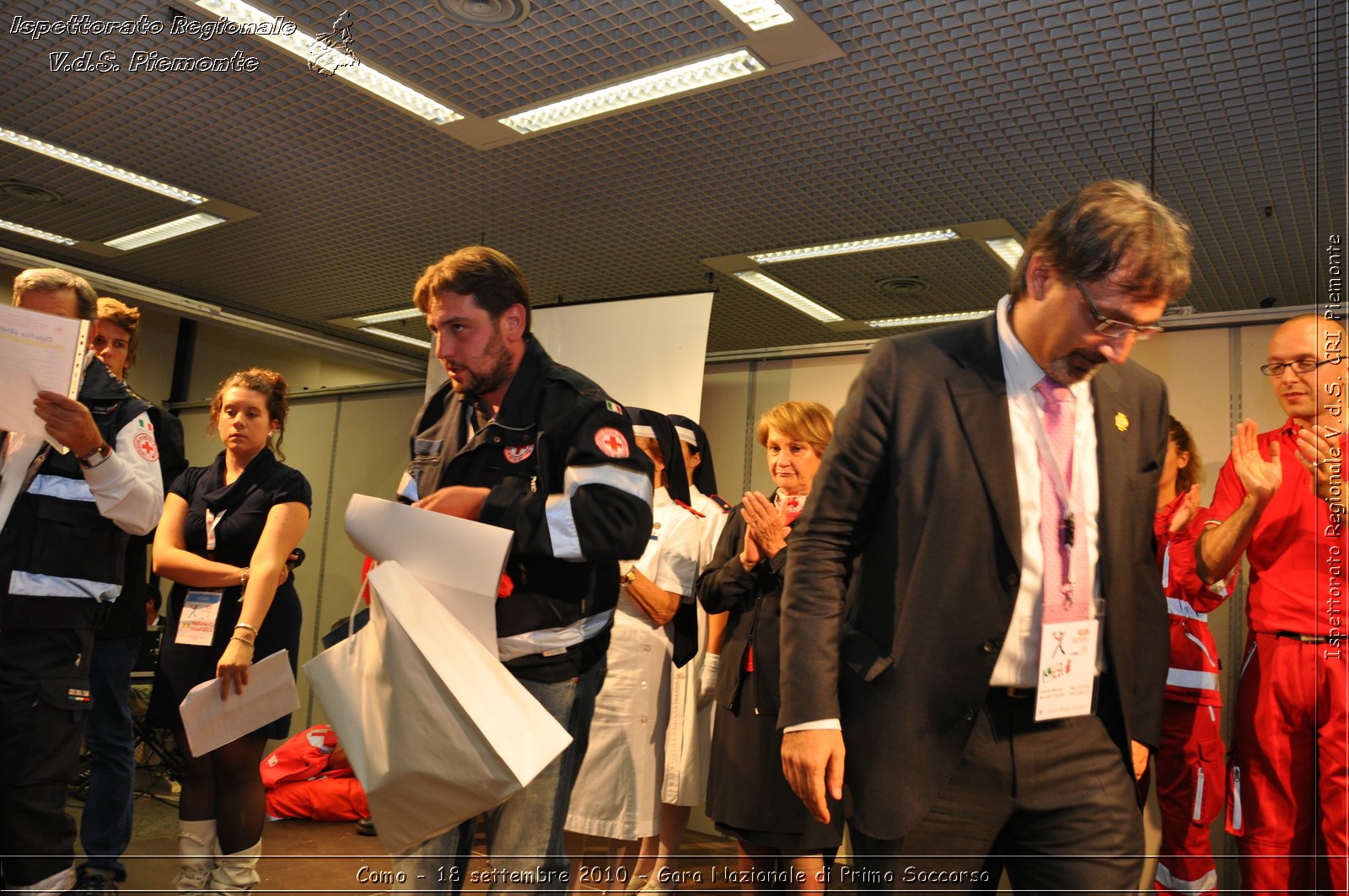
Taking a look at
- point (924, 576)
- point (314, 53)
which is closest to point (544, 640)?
point (924, 576)

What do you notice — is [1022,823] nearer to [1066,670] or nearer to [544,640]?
[1066,670]

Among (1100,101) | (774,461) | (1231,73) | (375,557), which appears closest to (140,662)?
(774,461)

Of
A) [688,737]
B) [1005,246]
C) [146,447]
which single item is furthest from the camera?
[1005,246]

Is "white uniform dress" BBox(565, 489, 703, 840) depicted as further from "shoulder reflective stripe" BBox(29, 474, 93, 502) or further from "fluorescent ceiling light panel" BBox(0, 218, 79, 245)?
"fluorescent ceiling light panel" BBox(0, 218, 79, 245)

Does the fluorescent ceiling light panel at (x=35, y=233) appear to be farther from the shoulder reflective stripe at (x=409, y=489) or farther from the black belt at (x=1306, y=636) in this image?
the black belt at (x=1306, y=636)

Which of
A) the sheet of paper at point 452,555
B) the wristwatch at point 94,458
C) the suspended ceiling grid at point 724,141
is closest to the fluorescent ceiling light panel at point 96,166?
the suspended ceiling grid at point 724,141

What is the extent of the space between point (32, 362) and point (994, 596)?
2230mm

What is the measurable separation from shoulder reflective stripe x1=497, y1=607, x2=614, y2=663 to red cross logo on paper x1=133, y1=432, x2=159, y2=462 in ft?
4.60

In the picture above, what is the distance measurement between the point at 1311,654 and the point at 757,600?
63.7 inches

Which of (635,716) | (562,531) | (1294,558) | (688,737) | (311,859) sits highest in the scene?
(1294,558)

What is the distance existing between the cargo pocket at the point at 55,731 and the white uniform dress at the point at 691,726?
194 centimetres

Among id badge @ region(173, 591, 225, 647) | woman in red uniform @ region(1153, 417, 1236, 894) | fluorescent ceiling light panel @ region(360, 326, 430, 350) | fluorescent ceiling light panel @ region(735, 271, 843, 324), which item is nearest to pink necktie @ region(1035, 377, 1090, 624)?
woman in red uniform @ region(1153, 417, 1236, 894)

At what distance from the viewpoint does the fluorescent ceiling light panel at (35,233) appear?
6.02 m

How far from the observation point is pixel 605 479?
1.89m
